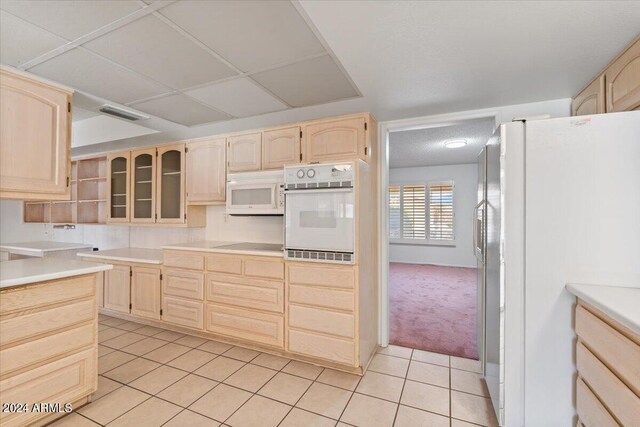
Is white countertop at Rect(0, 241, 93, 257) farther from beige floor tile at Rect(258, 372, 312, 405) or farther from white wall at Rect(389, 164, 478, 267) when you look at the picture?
white wall at Rect(389, 164, 478, 267)

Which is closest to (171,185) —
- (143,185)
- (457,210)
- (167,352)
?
(143,185)

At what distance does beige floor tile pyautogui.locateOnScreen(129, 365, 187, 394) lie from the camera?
2.11 m

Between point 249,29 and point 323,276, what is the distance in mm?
1791

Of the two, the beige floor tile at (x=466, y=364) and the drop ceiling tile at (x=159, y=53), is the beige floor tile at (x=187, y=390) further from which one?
the drop ceiling tile at (x=159, y=53)

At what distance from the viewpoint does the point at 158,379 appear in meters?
2.23

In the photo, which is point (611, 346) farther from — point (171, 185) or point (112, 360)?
point (171, 185)

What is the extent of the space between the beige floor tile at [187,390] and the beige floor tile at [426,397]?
4.76ft

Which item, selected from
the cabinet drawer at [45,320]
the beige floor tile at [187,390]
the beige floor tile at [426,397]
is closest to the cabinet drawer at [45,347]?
the cabinet drawer at [45,320]

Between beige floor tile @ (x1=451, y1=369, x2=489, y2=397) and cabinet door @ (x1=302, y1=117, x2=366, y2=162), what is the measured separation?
2006 mm

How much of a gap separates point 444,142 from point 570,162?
10.8ft

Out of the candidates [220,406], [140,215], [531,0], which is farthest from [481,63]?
[140,215]

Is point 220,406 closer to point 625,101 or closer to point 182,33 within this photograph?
point 182,33

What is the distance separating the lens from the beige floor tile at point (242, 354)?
2.57m

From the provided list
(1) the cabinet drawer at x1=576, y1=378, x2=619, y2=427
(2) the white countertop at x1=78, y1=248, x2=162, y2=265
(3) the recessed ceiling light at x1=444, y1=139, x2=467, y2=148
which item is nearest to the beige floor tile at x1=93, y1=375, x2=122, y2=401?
(2) the white countertop at x1=78, y1=248, x2=162, y2=265
